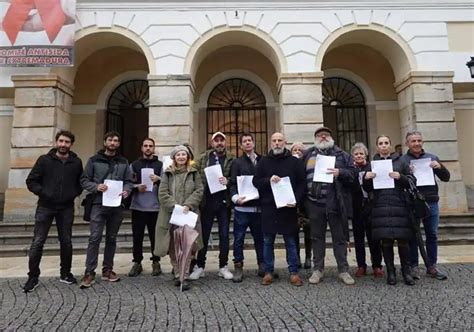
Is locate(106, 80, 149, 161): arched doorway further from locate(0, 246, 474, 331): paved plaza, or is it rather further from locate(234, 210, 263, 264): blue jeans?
locate(234, 210, 263, 264): blue jeans

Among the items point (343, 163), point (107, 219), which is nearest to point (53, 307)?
point (107, 219)

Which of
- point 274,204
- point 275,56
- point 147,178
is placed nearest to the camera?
point 274,204

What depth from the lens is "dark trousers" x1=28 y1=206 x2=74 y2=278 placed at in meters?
5.03

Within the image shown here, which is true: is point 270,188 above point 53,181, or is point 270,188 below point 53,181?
below

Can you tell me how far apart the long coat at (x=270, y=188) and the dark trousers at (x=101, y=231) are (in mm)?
2061

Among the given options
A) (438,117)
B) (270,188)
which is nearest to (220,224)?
(270,188)

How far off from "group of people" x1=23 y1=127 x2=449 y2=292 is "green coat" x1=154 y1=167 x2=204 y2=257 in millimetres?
14

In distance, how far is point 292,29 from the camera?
10.4 m

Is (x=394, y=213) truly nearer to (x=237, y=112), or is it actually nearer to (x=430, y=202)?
(x=430, y=202)

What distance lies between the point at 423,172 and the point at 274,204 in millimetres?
2184

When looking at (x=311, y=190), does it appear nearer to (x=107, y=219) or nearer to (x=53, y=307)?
(x=107, y=219)

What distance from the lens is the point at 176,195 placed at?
16.8ft

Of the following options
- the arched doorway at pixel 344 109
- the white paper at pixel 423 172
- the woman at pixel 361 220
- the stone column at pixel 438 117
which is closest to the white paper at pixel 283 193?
the woman at pixel 361 220

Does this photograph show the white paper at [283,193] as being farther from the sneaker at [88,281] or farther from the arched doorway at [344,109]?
the arched doorway at [344,109]
